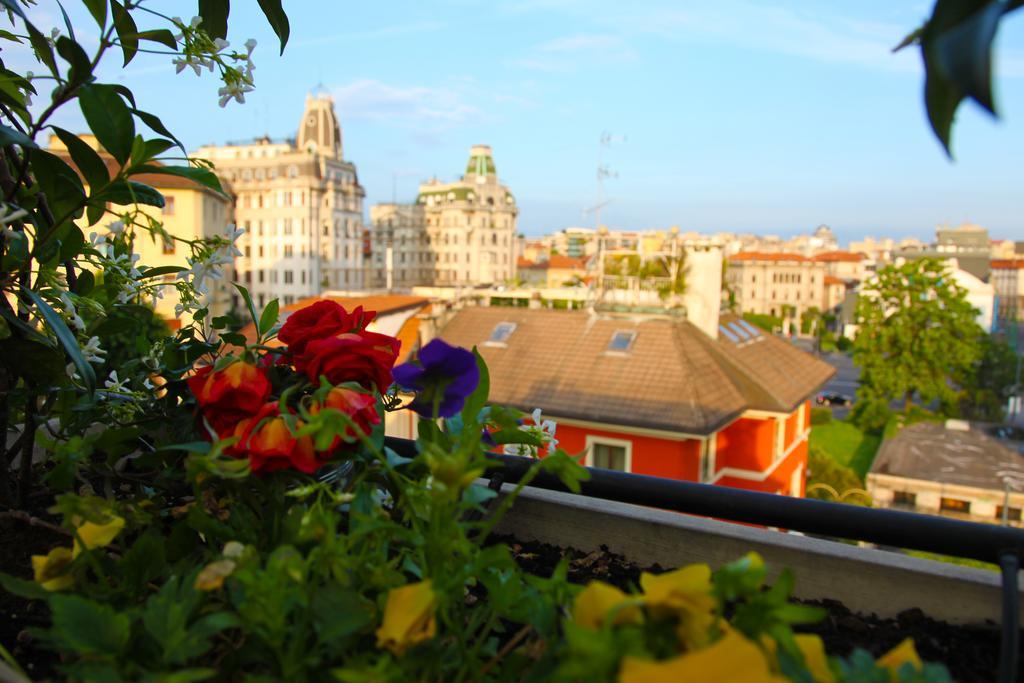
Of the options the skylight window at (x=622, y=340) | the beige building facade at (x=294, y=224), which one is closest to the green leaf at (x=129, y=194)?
the skylight window at (x=622, y=340)

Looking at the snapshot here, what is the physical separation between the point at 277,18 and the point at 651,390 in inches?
434

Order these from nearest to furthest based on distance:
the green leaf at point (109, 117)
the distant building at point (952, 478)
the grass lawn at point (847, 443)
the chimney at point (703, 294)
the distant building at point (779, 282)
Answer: the green leaf at point (109, 117), the chimney at point (703, 294), the distant building at point (952, 478), the grass lawn at point (847, 443), the distant building at point (779, 282)

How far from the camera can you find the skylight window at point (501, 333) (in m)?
13.8

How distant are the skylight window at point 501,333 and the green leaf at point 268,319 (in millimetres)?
12743

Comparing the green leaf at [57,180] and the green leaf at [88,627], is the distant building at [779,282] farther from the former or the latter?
the green leaf at [88,627]

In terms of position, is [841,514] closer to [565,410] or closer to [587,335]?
[565,410]

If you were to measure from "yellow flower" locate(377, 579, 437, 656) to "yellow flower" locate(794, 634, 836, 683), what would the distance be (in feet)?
0.81

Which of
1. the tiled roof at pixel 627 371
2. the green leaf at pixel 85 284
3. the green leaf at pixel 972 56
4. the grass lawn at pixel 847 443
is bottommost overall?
the grass lawn at pixel 847 443

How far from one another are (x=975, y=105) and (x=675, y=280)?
14.6m

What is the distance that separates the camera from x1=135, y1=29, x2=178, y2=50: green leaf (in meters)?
0.97

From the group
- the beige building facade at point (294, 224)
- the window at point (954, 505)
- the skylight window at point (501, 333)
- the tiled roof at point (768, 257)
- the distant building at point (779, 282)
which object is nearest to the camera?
the skylight window at point (501, 333)

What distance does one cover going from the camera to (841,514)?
906mm

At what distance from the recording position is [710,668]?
430mm

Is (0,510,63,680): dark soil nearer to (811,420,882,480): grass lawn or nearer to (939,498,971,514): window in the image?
(939,498,971,514): window
